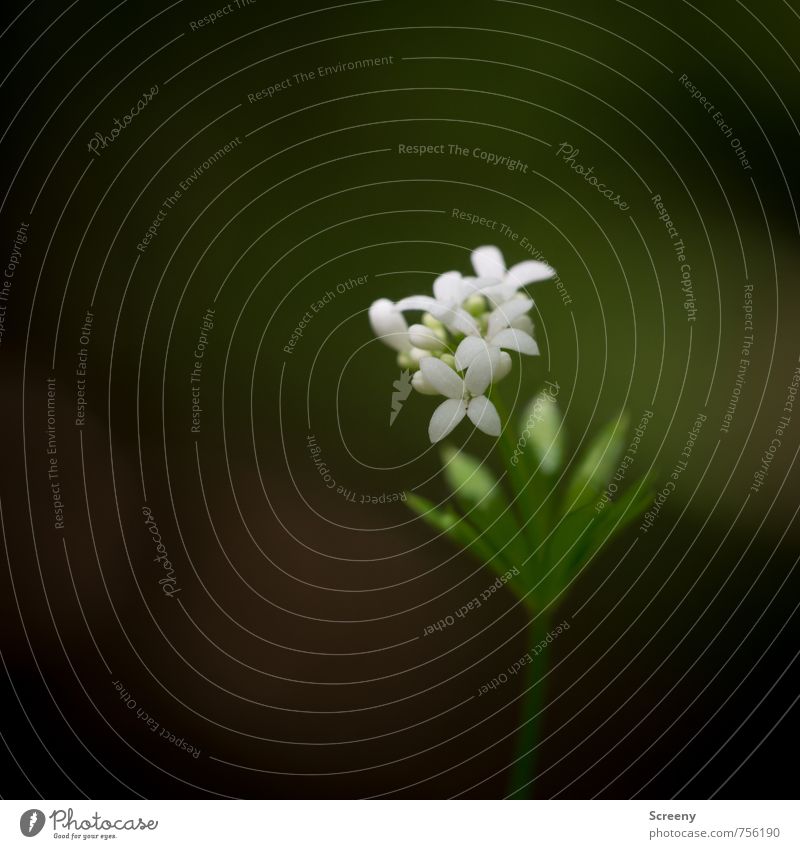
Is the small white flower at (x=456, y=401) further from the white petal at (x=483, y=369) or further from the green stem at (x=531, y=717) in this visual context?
the green stem at (x=531, y=717)

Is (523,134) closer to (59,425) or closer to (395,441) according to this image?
(395,441)

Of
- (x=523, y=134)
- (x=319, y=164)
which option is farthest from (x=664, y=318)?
(x=319, y=164)

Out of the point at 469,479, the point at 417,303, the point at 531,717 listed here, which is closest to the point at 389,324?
the point at 417,303
